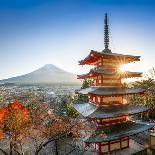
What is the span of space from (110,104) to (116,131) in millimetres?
2513

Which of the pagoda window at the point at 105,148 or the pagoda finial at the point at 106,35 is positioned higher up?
the pagoda finial at the point at 106,35

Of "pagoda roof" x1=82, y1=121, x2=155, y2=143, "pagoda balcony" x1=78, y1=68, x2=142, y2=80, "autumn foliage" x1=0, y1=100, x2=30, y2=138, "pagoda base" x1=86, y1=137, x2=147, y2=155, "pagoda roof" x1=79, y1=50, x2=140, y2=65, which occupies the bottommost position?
"pagoda base" x1=86, y1=137, x2=147, y2=155

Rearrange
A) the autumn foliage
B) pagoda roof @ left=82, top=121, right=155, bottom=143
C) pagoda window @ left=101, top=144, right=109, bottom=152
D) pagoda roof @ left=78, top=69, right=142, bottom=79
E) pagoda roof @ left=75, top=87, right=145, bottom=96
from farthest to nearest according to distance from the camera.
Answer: the autumn foliage → pagoda window @ left=101, top=144, right=109, bottom=152 → pagoda roof @ left=78, top=69, right=142, bottom=79 → pagoda roof @ left=75, top=87, right=145, bottom=96 → pagoda roof @ left=82, top=121, right=155, bottom=143

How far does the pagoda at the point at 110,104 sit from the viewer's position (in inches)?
746

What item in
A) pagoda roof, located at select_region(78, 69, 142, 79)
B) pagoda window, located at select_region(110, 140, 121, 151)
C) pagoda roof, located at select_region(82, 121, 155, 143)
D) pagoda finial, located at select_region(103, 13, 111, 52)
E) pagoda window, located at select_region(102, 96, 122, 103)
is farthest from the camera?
pagoda finial, located at select_region(103, 13, 111, 52)

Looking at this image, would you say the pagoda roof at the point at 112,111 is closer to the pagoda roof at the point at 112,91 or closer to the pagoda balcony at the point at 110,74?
the pagoda roof at the point at 112,91

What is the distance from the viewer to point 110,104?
66.5 feet

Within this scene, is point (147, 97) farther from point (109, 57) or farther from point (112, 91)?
point (109, 57)

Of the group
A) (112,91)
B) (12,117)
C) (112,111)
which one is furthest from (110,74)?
(12,117)

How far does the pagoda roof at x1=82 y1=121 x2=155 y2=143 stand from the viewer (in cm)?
1812

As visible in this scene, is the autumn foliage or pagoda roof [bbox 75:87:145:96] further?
the autumn foliage

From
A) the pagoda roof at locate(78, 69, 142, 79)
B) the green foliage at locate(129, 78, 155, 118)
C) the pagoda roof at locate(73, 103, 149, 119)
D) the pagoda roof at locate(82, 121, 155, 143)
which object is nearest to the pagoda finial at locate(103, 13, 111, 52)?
the pagoda roof at locate(78, 69, 142, 79)

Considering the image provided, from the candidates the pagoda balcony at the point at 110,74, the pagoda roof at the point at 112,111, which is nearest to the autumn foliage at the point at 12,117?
the pagoda roof at the point at 112,111

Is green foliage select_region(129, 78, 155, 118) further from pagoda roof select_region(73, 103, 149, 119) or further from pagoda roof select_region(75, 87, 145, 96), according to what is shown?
pagoda roof select_region(75, 87, 145, 96)
